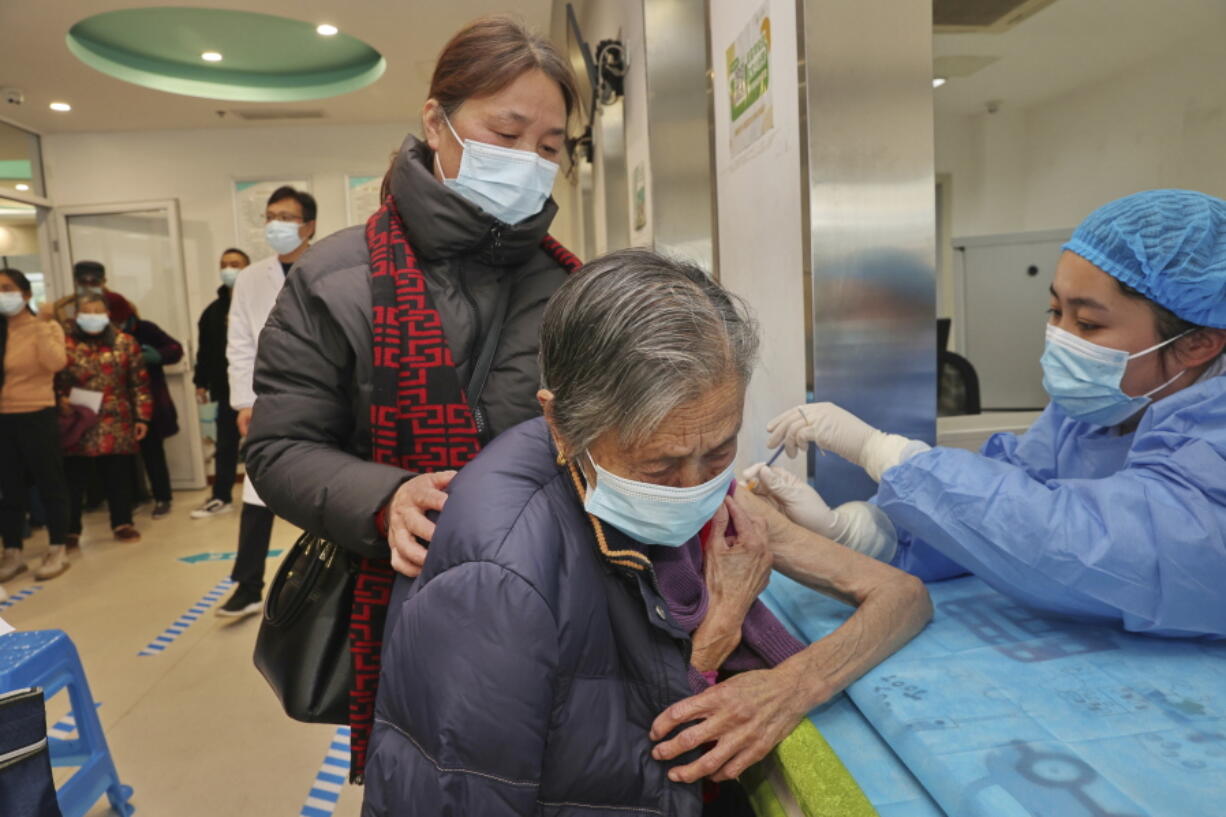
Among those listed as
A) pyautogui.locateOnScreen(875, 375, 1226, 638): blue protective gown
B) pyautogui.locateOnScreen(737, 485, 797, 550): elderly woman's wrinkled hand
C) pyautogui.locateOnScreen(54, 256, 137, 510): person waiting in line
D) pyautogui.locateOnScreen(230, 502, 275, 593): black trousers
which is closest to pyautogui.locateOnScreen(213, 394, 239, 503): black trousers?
pyautogui.locateOnScreen(54, 256, 137, 510): person waiting in line

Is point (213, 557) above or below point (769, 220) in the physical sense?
below

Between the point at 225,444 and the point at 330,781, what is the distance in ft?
10.3

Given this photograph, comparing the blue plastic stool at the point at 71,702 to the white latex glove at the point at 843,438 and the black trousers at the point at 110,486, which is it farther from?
the black trousers at the point at 110,486

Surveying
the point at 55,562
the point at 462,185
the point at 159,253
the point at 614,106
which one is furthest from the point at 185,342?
the point at 462,185

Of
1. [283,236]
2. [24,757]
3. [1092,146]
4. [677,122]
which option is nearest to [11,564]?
[283,236]

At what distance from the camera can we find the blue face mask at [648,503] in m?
0.88

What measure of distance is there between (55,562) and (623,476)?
4463mm

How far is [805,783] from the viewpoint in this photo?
0.83m

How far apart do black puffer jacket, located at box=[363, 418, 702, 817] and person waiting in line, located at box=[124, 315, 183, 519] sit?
535 centimetres

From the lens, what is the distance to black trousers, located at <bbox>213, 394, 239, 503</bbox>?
4.65 meters

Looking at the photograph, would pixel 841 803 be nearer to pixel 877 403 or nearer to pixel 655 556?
pixel 655 556

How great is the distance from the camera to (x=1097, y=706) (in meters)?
0.90

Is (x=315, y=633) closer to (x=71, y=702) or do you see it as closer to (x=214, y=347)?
(x=71, y=702)

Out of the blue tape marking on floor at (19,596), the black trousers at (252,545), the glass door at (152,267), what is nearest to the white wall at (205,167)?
the glass door at (152,267)
